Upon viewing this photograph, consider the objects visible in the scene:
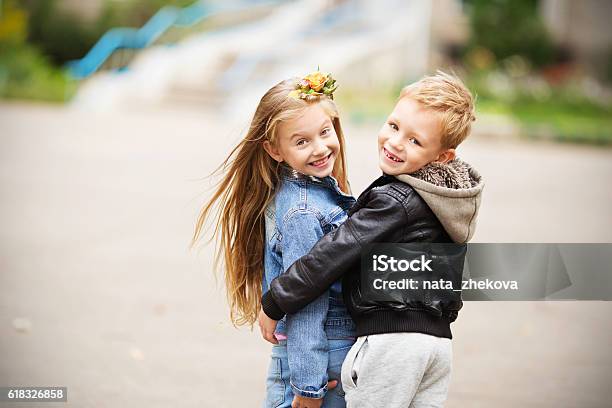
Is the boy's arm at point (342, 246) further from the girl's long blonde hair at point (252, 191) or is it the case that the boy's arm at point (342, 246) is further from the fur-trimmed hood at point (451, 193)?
the girl's long blonde hair at point (252, 191)

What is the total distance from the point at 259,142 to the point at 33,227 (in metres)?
5.16

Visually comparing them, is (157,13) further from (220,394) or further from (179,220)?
(220,394)

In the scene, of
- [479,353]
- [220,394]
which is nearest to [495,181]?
[479,353]

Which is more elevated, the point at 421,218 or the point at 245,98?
the point at 421,218

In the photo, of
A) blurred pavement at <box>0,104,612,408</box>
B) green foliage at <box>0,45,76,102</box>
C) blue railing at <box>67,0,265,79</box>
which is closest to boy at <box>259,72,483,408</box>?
blurred pavement at <box>0,104,612,408</box>

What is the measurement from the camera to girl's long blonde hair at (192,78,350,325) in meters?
2.77

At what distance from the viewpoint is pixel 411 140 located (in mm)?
2613

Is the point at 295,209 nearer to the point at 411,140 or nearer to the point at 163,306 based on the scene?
the point at 411,140

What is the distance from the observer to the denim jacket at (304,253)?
2625 millimetres

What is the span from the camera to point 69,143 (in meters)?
13.0

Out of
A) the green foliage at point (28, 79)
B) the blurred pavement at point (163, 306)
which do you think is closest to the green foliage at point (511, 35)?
the green foliage at point (28, 79)

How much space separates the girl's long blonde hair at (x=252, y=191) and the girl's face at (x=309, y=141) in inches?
0.9

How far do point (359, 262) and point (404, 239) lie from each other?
146 millimetres

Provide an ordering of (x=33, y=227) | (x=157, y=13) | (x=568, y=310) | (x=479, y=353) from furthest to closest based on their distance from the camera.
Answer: (x=157, y=13), (x=33, y=227), (x=568, y=310), (x=479, y=353)
